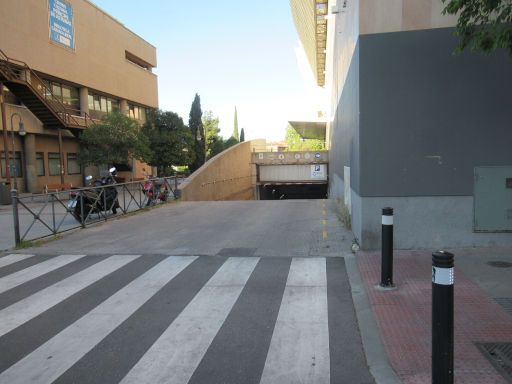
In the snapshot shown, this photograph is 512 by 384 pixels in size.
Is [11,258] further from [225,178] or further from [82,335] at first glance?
[225,178]

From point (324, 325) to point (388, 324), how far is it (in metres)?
0.65

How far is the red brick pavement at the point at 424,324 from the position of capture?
357 centimetres

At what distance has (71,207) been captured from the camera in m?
11.7

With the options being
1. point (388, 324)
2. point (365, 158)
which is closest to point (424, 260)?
point (365, 158)

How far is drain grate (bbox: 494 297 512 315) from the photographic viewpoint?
188 inches

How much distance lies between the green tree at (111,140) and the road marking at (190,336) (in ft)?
70.6

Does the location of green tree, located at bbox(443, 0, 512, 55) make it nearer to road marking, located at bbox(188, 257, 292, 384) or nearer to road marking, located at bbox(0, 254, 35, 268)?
road marking, located at bbox(188, 257, 292, 384)

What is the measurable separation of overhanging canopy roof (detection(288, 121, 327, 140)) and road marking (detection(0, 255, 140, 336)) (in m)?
38.8

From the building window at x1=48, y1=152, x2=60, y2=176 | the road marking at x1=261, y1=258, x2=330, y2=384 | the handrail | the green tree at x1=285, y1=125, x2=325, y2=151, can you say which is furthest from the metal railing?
the green tree at x1=285, y1=125, x2=325, y2=151

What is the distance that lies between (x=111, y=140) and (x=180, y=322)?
75.7 feet

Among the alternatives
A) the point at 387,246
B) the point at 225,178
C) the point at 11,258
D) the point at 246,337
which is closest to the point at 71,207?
the point at 11,258

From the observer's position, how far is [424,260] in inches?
268

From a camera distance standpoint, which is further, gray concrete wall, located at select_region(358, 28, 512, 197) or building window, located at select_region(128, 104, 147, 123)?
building window, located at select_region(128, 104, 147, 123)

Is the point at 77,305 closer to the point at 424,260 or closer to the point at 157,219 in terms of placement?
the point at 424,260
